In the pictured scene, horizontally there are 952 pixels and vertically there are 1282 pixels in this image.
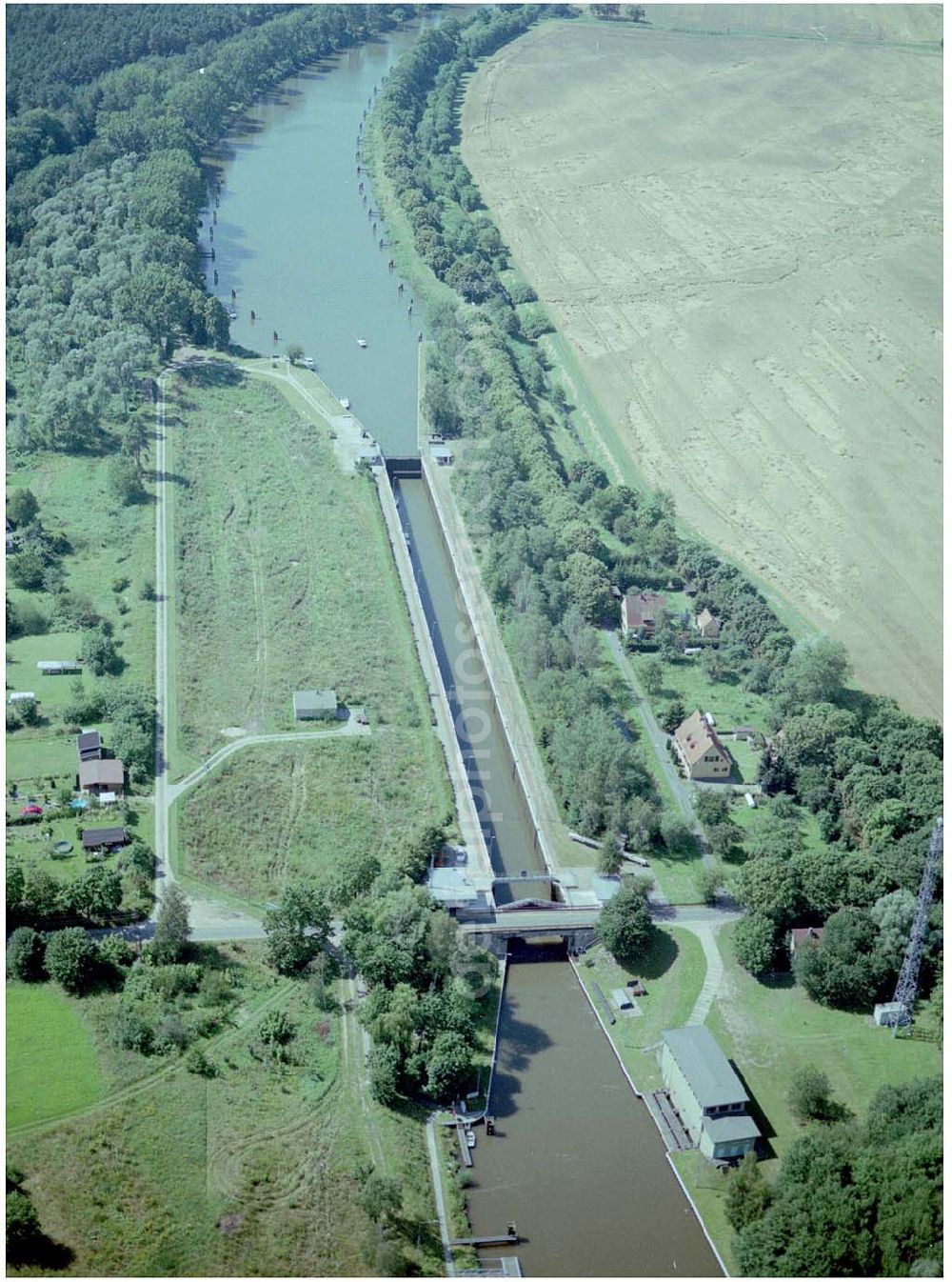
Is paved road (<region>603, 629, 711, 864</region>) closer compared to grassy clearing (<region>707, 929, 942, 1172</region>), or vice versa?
grassy clearing (<region>707, 929, 942, 1172</region>)

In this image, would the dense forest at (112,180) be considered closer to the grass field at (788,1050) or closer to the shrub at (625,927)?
the shrub at (625,927)

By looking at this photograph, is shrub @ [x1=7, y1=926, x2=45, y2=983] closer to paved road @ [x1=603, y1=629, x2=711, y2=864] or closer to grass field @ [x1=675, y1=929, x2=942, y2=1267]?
grass field @ [x1=675, y1=929, x2=942, y2=1267]

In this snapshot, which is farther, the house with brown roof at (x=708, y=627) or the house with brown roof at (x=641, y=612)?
the house with brown roof at (x=708, y=627)

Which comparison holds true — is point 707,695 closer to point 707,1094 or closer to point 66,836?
point 707,1094

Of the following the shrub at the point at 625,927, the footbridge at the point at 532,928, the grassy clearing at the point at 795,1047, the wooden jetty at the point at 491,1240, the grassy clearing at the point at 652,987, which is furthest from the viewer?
the footbridge at the point at 532,928

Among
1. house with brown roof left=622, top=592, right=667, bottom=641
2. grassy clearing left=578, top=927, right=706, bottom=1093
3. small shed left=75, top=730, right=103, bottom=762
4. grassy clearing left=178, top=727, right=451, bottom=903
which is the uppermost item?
small shed left=75, top=730, right=103, bottom=762

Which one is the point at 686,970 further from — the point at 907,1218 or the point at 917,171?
the point at 917,171

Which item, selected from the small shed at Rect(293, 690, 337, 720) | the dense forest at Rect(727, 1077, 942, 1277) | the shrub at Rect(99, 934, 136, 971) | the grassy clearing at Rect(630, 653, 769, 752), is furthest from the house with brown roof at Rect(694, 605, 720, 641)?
the shrub at Rect(99, 934, 136, 971)

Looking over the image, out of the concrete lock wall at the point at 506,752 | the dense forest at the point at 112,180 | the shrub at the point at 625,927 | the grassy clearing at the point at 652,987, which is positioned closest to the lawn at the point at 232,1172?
the grassy clearing at the point at 652,987
